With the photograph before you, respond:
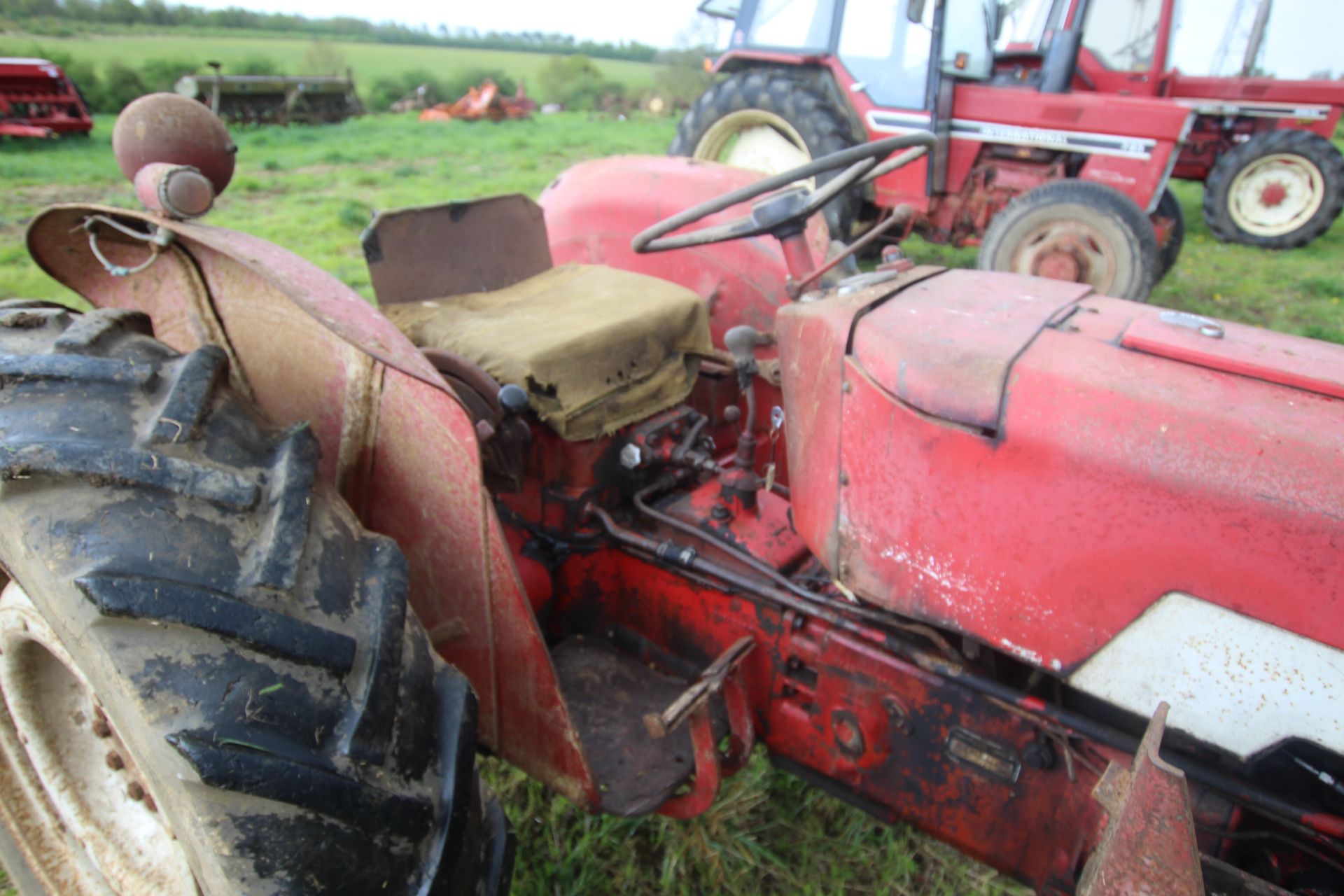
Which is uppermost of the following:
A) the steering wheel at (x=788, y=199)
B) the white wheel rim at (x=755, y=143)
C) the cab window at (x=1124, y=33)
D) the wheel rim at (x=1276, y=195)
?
the cab window at (x=1124, y=33)

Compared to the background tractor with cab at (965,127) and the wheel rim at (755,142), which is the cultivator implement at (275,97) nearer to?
the wheel rim at (755,142)

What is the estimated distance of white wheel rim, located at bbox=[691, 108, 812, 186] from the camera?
5426 millimetres

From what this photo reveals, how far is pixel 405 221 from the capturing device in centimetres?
202

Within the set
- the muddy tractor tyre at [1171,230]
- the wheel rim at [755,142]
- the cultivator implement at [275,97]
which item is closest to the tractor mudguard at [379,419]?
the wheel rim at [755,142]

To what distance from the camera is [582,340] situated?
174 centimetres

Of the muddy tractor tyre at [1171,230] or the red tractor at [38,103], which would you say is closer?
the muddy tractor tyre at [1171,230]

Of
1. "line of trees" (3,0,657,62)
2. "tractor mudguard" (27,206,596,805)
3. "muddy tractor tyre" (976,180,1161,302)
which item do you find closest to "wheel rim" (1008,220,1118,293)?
"muddy tractor tyre" (976,180,1161,302)

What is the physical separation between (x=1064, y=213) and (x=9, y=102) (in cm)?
1263

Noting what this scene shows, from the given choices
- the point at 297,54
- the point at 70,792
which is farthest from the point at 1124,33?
the point at 297,54

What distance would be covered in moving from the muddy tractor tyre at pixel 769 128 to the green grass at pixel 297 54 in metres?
16.1

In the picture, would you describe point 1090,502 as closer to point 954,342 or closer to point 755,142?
point 954,342

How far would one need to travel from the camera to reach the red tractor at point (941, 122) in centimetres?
510

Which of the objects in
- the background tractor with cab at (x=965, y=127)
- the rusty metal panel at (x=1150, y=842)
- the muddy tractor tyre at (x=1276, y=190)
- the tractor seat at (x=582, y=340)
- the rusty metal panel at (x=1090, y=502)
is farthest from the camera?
the muddy tractor tyre at (x=1276, y=190)

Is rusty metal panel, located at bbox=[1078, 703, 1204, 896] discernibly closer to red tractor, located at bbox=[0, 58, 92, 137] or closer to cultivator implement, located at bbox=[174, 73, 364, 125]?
red tractor, located at bbox=[0, 58, 92, 137]
